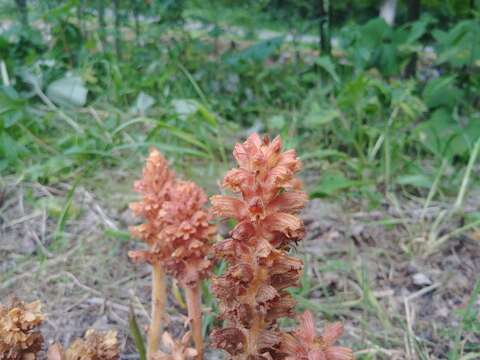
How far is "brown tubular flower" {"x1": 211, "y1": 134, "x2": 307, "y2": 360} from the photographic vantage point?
1.01 meters

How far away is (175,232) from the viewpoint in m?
1.30

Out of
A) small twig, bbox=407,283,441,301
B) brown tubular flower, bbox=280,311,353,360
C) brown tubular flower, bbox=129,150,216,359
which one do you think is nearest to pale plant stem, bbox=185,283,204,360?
brown tubular flower, bbox=129,150,216,359

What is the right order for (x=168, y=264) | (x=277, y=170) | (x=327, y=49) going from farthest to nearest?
(x=327, y=49), (x=168, y=264), (x=277, y=170)

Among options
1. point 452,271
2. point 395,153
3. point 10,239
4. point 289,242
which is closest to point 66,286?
point 10,239

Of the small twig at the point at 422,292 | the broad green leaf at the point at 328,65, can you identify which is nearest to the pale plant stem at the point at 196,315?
the small twig at the point at 422,292

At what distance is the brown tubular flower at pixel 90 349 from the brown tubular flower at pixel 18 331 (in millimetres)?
45

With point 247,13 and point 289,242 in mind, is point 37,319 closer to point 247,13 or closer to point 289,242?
point 289,242

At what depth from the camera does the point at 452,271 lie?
212cm

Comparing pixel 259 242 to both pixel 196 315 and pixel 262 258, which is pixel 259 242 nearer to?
pixel 262 258

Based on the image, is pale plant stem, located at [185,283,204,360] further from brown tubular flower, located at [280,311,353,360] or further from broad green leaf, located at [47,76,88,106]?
broad green leaf, located at [47,76,88,106]

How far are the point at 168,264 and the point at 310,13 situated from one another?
350 cm

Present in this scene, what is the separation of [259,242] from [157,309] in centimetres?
60

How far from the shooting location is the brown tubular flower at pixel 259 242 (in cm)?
101

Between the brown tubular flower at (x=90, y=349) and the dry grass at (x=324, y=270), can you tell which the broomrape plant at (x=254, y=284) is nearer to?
the brown tubular flower at (x=90, y=349)
